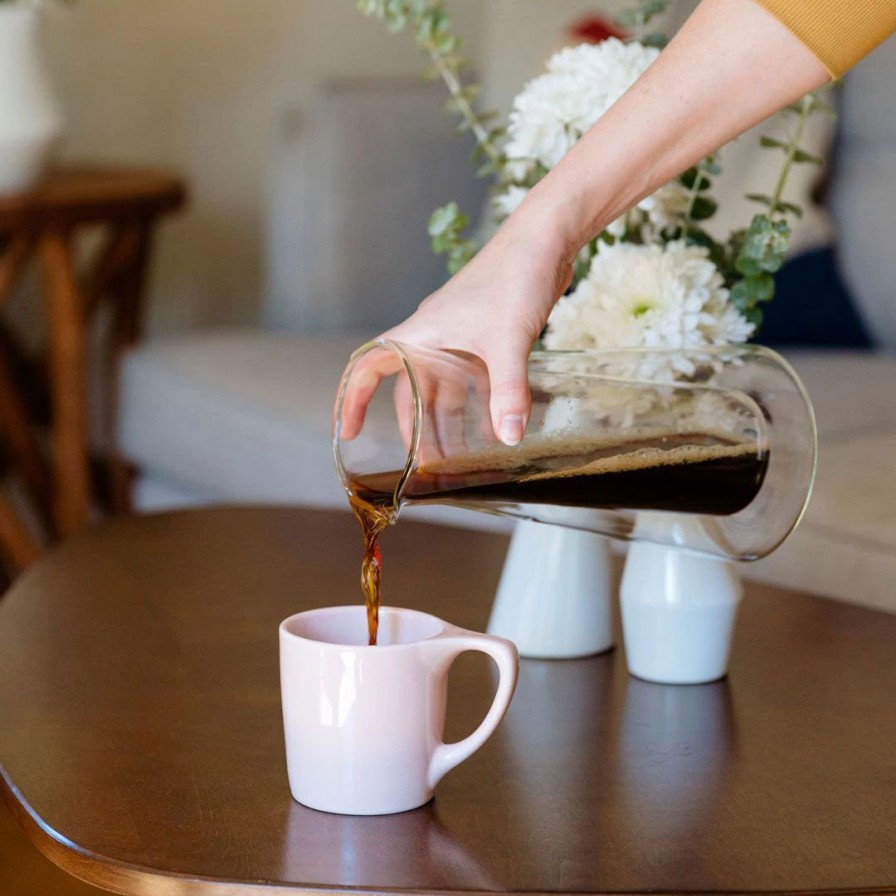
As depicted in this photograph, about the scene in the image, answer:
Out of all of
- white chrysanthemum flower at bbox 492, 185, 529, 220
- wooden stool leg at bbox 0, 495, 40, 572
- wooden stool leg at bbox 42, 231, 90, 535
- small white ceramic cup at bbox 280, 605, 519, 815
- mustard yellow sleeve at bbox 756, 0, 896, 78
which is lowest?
wooden stool leg at bbox 0, 495, 40, 572

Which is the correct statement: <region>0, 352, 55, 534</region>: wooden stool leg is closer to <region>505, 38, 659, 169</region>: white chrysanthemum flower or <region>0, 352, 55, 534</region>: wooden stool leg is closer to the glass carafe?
<region>505, 38, 659, 169</region>: white chrysanthemum flower

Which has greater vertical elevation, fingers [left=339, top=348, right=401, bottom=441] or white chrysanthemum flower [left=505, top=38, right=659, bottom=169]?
white chrysanthemum flower [left=505, top=38, right=659, bottom=169]

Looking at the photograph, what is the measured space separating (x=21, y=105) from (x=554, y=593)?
1.64 m

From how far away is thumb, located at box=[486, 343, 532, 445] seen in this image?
2.34 ft

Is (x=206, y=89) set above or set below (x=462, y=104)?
below

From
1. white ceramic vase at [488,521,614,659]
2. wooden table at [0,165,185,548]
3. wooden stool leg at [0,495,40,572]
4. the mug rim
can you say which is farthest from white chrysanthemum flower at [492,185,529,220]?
wooden stool leg at [0,495,40,572]

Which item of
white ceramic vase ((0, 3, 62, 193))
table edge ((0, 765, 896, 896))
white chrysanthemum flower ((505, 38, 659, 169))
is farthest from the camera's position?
white ceramic vase ((0, 3, 62, 193))

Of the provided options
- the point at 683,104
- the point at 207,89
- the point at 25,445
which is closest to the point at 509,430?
the point at 683,104

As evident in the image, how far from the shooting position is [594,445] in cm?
73

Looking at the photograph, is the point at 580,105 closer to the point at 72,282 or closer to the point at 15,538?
the point at 72,282

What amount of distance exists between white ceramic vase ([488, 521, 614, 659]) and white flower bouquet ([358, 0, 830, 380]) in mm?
128

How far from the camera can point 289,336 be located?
2.28 metres

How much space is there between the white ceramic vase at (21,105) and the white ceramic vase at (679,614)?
161cm

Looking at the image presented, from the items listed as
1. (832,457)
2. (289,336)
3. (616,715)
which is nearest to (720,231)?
(832,457)
